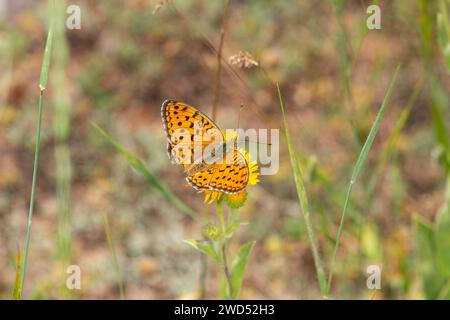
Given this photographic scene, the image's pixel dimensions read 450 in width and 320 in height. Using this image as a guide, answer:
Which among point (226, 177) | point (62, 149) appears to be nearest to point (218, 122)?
point (62, 149)

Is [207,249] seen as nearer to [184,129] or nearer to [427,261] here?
[184,129]

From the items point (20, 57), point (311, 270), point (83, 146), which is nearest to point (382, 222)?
point (311, 270)

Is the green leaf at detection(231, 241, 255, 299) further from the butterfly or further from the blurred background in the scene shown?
the blurred background

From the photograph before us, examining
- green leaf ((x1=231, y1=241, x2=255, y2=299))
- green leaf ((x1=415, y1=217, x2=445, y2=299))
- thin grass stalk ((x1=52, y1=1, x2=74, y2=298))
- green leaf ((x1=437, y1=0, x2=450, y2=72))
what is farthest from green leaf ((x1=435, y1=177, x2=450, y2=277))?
thin grass stalk ((x1=52, y1=1, x2=74, y2=298))

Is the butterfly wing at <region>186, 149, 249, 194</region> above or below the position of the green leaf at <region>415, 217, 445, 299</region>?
above

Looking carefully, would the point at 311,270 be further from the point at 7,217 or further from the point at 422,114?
the point at 7,217
